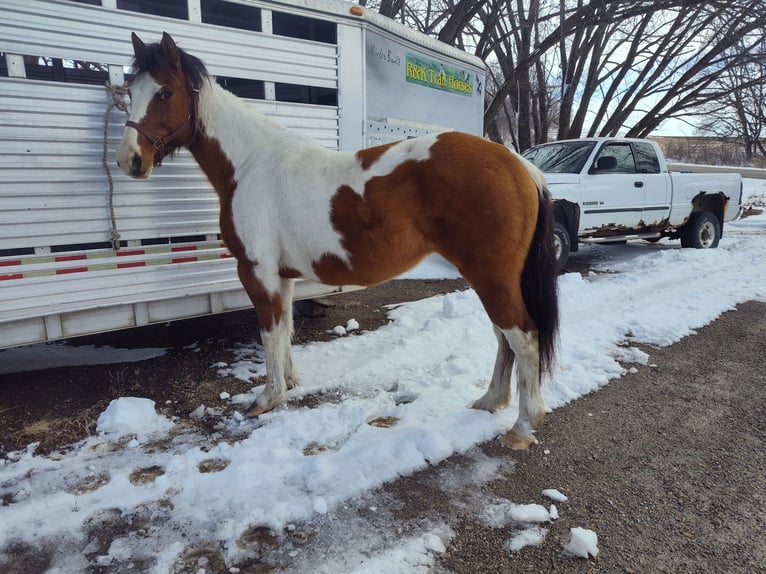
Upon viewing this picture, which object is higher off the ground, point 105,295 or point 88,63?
point 88,63

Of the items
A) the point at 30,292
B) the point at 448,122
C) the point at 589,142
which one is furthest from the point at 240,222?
the point at 589,142

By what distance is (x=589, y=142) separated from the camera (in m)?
8.45

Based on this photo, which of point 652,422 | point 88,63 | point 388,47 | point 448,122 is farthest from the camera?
point 448,122

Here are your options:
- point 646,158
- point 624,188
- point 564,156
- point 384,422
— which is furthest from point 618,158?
point 384,422

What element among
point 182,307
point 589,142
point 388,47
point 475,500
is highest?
point 388,47

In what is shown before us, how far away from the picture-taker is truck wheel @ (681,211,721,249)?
9367 mm

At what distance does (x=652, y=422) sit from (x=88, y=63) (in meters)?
4.87

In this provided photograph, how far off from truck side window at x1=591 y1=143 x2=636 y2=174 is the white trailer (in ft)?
15.1

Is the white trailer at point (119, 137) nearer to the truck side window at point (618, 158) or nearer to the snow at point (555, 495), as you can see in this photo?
the snow at point (555, 495)

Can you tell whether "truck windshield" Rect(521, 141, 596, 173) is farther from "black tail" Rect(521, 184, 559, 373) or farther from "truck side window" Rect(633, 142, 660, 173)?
"black tail" Rect(521, 184, 559, 373)

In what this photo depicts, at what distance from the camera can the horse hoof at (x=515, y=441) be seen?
300 centimetres

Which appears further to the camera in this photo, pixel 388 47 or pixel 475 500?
pixel 388 47

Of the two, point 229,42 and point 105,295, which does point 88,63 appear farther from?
point 105,295

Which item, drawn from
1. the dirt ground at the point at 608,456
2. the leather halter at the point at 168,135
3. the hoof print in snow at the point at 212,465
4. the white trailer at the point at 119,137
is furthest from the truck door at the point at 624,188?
the hoof print in snow at the point at 212,465
